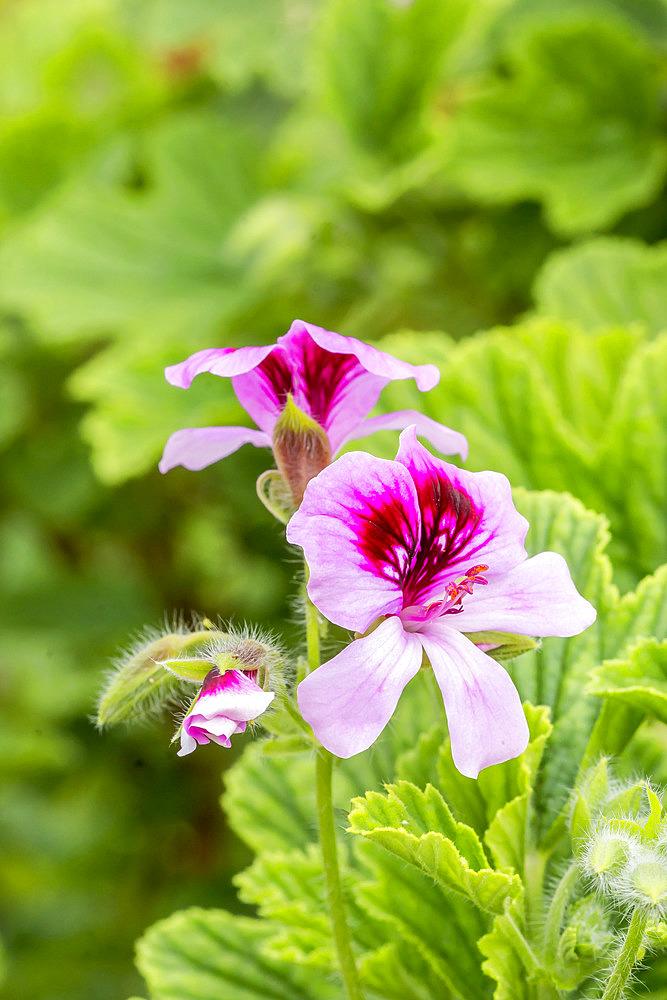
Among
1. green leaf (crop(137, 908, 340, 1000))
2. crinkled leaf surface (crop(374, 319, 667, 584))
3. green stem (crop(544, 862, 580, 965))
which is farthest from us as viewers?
crinkled leaf surface (crop(374, 319, 667, 584))

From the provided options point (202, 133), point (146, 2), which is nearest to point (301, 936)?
point (202, 133)

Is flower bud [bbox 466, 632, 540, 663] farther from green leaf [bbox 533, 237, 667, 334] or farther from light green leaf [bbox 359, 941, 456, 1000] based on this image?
green leaf [bbox 533, 237, 667, 334]

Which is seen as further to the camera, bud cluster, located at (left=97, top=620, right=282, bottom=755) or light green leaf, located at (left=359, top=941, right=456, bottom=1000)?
light green leaf, located at (left=359, top=941, right=456, bottom=1000)

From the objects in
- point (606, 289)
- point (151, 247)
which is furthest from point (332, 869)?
point (151, 247)

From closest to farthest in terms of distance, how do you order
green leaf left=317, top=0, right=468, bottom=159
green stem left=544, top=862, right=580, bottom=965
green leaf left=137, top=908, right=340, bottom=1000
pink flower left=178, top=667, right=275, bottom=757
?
pink flower left=178, top=667, right=275, bottom=757
green stem left=544, top=862, right=580, bottom=965
green leaf left=137, top=908, right=340, bottom=1000
green leaf left=317, top=0, right=468, bottom=159

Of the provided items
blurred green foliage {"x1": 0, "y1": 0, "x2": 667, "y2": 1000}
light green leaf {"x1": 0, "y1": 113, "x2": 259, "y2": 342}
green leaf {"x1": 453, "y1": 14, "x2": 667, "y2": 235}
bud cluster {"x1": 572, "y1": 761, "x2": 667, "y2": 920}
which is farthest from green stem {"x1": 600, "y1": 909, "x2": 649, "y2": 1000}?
light green leaf {"x1": 0, "y1": 113, "x2": 259, "y2": 342}

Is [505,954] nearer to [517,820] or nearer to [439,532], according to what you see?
[517,820]

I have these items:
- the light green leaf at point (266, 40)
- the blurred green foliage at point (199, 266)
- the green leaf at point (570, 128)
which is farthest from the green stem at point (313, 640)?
the light green leaf at point (266, 40)

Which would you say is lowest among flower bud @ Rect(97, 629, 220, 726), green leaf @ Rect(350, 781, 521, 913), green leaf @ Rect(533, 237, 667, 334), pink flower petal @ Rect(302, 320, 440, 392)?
green leaf @ Rect(350, 781, 521, 913)

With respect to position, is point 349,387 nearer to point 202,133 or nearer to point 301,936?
point 301,936
